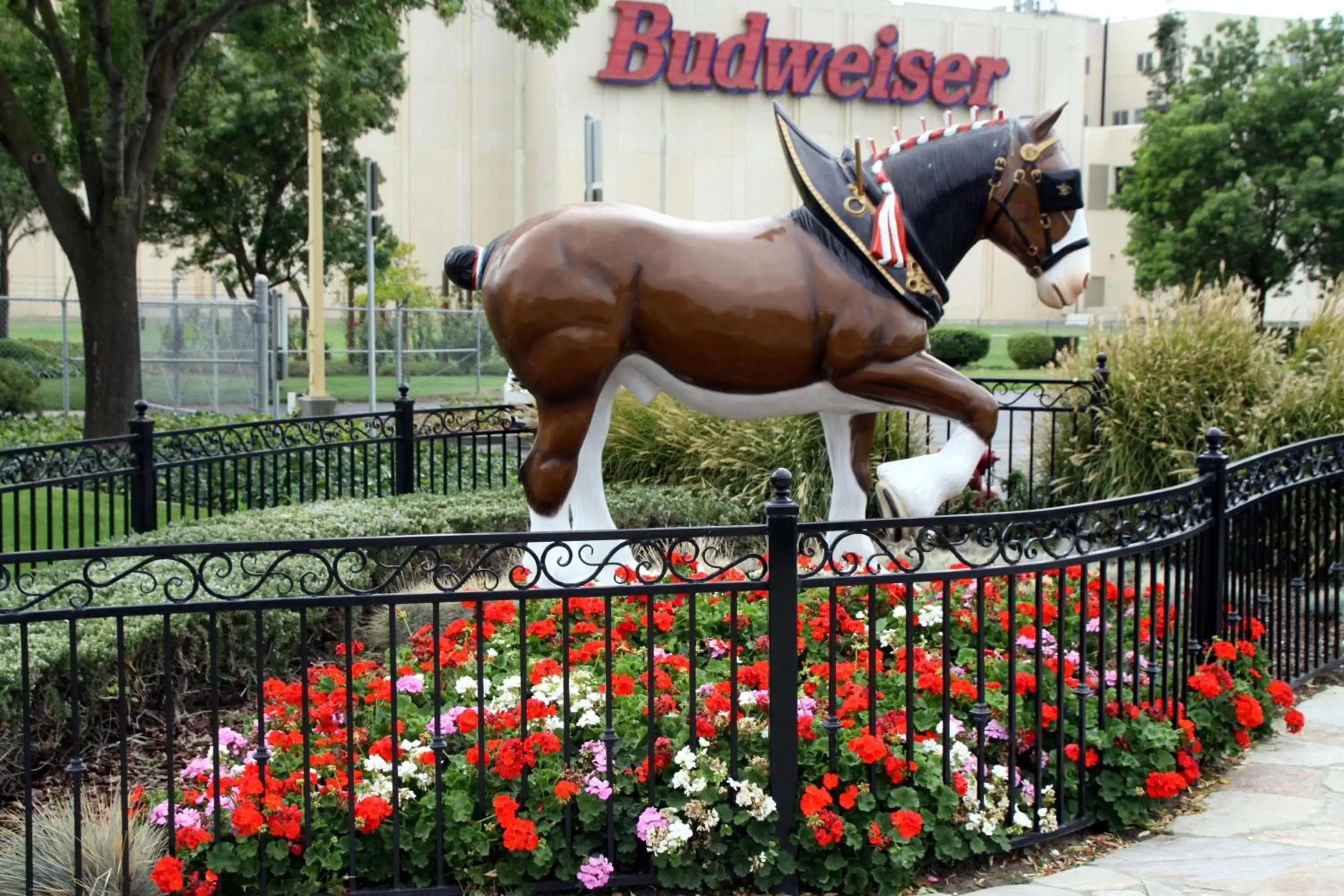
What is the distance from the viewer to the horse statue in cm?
602

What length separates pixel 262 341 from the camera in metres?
19.3

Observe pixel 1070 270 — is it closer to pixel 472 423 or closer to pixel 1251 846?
pixel 1251 846

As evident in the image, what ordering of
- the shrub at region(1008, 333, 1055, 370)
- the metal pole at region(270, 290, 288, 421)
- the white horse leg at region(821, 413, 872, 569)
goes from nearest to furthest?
the white horse leg at region(821, 413, 872, 569) → the metal pole at region(270, 290, 288, 421) → the shrub at region(1008, 333, 1055, 370)

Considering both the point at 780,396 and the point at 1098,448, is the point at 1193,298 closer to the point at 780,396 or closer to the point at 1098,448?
the point at 1098,448

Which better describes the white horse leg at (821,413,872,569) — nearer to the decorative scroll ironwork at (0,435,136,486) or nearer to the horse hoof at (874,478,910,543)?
the horse hoof at (874,478,910,543)

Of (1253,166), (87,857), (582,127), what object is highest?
(582,127)

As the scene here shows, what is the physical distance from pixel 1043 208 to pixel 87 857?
468 cm

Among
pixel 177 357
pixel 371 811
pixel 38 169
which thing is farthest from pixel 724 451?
pixel 177 357

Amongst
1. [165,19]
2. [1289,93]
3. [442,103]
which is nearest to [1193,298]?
[165,19]

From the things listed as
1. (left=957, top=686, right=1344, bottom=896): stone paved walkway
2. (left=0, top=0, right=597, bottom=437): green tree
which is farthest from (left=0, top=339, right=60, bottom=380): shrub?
(left=957, top=686, right=1344, bottom=896): stone paved walkway

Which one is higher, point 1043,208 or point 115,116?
point 115,116

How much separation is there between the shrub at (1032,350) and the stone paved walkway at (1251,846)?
30917 mm

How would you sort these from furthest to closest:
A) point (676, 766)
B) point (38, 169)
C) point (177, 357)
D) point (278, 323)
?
1. point (278, 323)
2. point (177, 357)
3. point (38, 169)
4. point (676, 766)

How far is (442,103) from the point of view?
39.2 m
